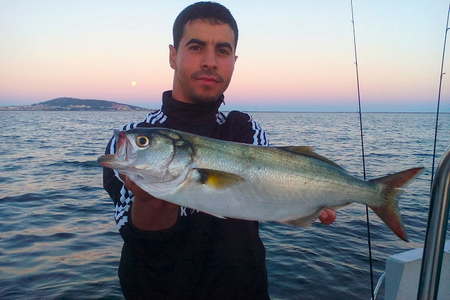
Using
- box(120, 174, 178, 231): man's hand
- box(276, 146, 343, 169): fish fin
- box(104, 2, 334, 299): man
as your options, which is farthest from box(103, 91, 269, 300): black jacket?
box(276, 146, 343, 169): fish fin

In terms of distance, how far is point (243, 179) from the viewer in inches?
116

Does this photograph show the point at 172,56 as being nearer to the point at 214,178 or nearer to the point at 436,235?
the point at 214,178

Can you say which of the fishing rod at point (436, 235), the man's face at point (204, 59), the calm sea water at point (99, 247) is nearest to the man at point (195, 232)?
the man's face at point (204, 59)

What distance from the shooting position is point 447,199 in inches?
80.0

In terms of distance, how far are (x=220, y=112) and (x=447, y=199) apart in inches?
103

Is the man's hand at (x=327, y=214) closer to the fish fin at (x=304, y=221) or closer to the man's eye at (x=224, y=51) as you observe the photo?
the fish fin at (x=304, y=221)

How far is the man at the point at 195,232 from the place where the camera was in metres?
3.34

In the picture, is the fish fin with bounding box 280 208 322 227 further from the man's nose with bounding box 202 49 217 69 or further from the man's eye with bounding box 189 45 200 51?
the man's eye with bounding box 189 45 200 51

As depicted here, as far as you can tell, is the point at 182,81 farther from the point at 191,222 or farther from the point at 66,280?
the point at 66,280

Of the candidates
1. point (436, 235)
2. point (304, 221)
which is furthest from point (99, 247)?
point (436, 235)

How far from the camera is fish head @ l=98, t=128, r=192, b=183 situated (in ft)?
9.43

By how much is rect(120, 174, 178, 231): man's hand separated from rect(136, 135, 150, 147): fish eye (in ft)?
0.94

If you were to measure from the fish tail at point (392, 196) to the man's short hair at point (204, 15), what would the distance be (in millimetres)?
1998

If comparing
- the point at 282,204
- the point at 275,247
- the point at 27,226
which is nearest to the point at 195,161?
the point at 282,204
